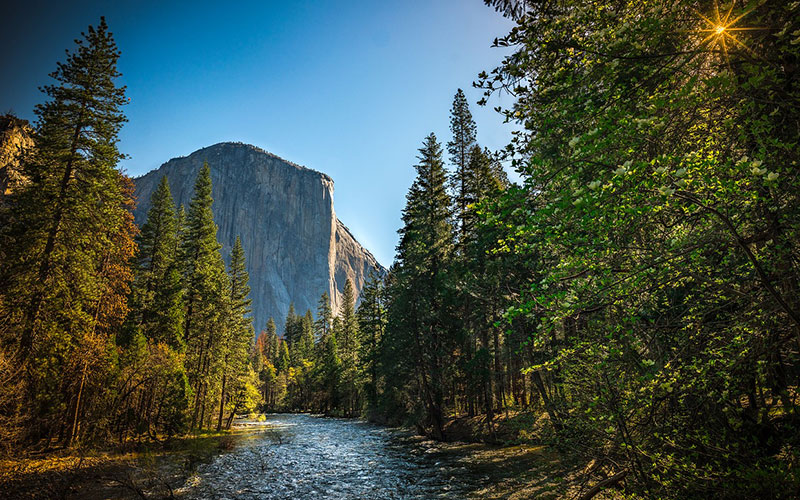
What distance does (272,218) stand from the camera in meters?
187

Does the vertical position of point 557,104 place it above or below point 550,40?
below

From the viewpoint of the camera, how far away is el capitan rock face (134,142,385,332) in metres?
174

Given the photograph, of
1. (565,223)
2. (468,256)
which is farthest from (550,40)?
(468,256)

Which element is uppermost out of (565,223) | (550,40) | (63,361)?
(550,40)

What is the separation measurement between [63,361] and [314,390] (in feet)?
156

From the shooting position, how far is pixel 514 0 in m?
6.09

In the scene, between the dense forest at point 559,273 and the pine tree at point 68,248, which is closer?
the dense forest at point 559,273

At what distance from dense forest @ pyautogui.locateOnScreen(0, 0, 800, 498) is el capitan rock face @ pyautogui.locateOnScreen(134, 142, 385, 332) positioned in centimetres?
14237

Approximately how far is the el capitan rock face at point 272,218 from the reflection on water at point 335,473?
15463 cm

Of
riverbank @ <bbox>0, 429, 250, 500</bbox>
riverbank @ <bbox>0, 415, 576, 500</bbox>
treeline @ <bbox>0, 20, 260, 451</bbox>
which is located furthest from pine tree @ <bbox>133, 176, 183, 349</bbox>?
riverbank @ <bbox>0, 415, 576, 500</bbox>

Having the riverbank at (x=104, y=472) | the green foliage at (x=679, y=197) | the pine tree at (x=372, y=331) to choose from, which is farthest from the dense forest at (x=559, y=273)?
the riverbank at (x=104, y=472)

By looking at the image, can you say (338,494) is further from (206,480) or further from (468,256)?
(468,256)

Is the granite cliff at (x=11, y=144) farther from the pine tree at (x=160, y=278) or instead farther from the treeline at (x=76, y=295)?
the treeline at (x=76, y=295)

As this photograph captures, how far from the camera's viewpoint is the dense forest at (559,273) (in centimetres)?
347
